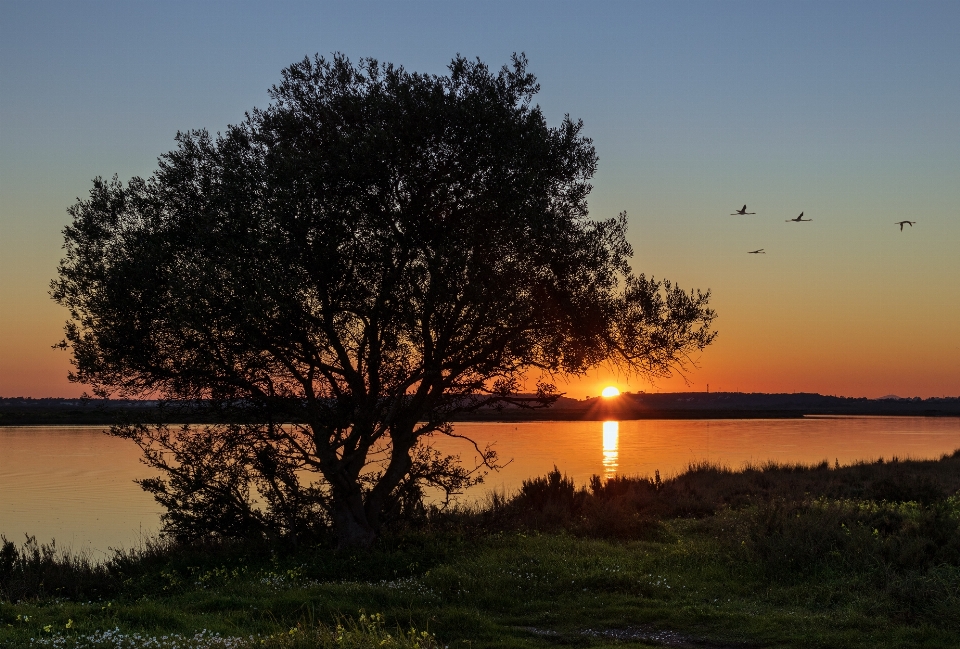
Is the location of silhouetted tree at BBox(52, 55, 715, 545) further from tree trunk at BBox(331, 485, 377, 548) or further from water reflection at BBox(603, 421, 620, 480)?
water reflection at BBox(603, 421, 620, 480)

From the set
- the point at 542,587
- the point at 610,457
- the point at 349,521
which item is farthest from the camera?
the point at 610,457

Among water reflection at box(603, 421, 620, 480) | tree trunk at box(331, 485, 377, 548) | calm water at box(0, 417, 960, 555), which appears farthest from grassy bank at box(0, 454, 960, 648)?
water reflection at box(603, 421, 620, 480)

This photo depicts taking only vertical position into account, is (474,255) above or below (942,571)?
above

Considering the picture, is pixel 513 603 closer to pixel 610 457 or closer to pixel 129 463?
pixel 129 463

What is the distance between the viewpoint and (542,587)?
16016mm

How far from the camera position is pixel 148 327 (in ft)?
62.3

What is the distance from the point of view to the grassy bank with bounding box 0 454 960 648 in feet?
41.6

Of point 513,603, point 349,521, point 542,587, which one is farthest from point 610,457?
point 513,603

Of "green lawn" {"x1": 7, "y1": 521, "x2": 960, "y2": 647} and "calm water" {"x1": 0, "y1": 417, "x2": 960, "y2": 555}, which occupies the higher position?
"green lawn" {"x1": 7, "y1": 521, "x2": 960, "y2": 647}

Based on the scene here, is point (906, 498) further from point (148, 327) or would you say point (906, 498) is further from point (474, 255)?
point (148, 327)

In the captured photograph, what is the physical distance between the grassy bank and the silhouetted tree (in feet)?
7.69

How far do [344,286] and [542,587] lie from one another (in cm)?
761

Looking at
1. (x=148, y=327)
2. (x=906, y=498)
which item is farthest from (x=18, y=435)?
(x=906, y=498)

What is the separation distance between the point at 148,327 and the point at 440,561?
819cm
